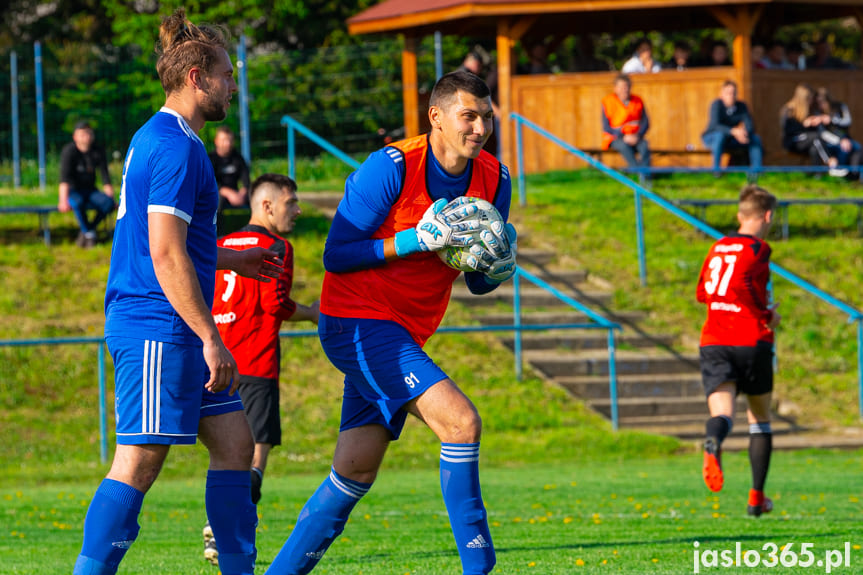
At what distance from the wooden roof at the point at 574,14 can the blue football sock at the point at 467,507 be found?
61.3ft

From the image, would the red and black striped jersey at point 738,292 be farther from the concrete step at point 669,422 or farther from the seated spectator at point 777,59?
the seated spectator at point 777,59

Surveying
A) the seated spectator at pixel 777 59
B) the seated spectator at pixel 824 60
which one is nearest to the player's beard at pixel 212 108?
the seated spectator at pixel 777 59

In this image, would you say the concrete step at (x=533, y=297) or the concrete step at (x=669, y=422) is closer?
the concrete step at (x=669, y=422)

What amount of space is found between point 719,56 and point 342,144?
23.5 ft

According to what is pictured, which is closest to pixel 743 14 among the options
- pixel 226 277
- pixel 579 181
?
pixel 579 181

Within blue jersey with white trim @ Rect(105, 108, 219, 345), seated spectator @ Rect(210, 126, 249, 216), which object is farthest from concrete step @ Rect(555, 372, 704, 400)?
blue jersey with white trim @ Rect(105, 108, 219, 345)

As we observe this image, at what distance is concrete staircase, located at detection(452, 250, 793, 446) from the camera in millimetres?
15336

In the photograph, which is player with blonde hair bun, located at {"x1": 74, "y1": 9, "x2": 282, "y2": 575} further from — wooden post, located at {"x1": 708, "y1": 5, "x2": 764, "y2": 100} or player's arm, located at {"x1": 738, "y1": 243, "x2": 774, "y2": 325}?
wooden post, located at {"x1": 708, "y1": 5, "x2": 764, "y2": 100}

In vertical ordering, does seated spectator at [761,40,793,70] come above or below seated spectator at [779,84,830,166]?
above

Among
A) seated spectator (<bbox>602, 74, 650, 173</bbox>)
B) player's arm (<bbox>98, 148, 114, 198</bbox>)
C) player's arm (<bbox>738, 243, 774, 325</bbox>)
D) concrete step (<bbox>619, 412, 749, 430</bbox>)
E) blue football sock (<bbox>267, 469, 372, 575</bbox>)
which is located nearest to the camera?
blue football sock (<bbox>267, 469, 372, 575</bbox>)

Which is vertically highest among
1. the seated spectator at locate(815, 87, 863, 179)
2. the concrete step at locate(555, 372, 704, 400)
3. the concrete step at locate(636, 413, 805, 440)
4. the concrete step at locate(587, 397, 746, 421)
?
the seated spectator at locate(815, 87, 863, 179)

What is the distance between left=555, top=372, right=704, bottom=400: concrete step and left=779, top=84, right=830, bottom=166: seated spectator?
316 inches

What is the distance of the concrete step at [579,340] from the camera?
16.7m

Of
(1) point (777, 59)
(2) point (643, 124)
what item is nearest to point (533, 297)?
(2) point (643, 124)
